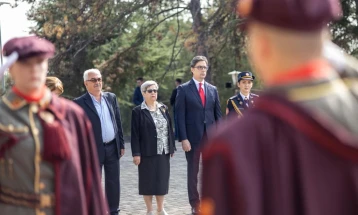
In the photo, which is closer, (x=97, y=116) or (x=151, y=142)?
(x=97, y=116)

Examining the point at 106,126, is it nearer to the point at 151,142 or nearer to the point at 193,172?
the point at 151,142

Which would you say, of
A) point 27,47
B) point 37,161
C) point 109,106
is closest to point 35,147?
point 37,161

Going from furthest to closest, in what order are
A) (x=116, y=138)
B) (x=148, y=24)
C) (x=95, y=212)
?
(x=148, y=24) < (x=116, y=138) < (x=95, y=212)

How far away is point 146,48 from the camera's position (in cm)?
2739

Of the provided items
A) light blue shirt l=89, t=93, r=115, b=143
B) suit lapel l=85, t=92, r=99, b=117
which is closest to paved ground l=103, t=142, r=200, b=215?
light blue shirt l=89, t=93, r=115, b=143

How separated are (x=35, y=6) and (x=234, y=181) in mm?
20905

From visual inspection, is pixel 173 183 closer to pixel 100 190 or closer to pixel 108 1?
pixel 100 190

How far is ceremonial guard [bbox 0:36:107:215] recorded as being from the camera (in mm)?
4355

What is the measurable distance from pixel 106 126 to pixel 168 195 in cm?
294

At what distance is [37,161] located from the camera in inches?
173

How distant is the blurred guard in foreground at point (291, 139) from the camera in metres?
2.44

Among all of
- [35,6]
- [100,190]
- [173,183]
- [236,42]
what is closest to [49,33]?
[35,6]

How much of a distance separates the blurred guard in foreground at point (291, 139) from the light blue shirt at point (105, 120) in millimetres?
6427

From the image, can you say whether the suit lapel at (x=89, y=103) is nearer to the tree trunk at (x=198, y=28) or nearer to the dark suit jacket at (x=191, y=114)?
the dark suit jacket at (x=191, y=114)
